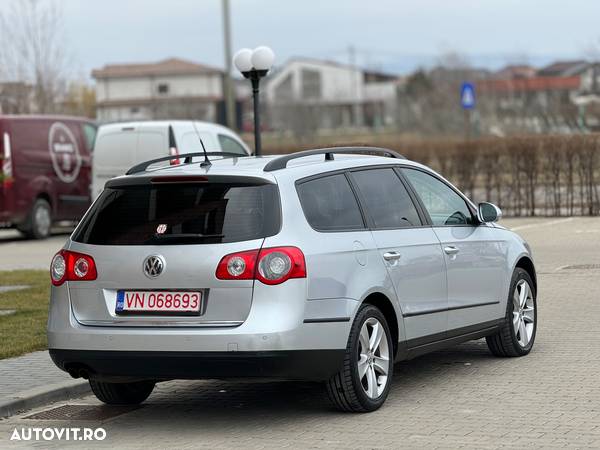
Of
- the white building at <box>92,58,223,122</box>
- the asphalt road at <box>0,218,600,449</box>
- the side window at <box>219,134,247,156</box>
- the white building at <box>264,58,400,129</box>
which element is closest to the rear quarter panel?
the side window at <box>219,134,247,156</box>

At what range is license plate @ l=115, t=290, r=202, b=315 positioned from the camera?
7.74m

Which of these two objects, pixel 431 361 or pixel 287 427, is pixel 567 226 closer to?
pixel 431 361

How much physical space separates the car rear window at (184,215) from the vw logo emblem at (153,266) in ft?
0.34

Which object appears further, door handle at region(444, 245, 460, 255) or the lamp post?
the lamp post

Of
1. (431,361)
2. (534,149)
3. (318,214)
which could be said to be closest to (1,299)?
(431,361)

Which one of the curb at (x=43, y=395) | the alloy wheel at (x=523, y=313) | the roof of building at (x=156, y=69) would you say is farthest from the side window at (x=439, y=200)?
the roof of building at (x=156, y=69)

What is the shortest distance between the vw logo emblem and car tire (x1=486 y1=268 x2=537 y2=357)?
3.15 meters

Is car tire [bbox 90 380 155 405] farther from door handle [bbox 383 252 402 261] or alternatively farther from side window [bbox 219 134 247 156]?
side window [bbox 219 134 247 156]

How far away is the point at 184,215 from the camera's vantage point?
314 inches

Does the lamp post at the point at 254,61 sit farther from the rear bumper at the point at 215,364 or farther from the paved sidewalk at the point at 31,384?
the rear bumper at the point at 215,364

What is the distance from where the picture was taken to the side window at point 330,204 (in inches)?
Result: 318

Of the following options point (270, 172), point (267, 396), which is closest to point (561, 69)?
point (267, 396)

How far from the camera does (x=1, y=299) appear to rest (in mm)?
14805

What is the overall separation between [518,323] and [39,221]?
57.8ft
